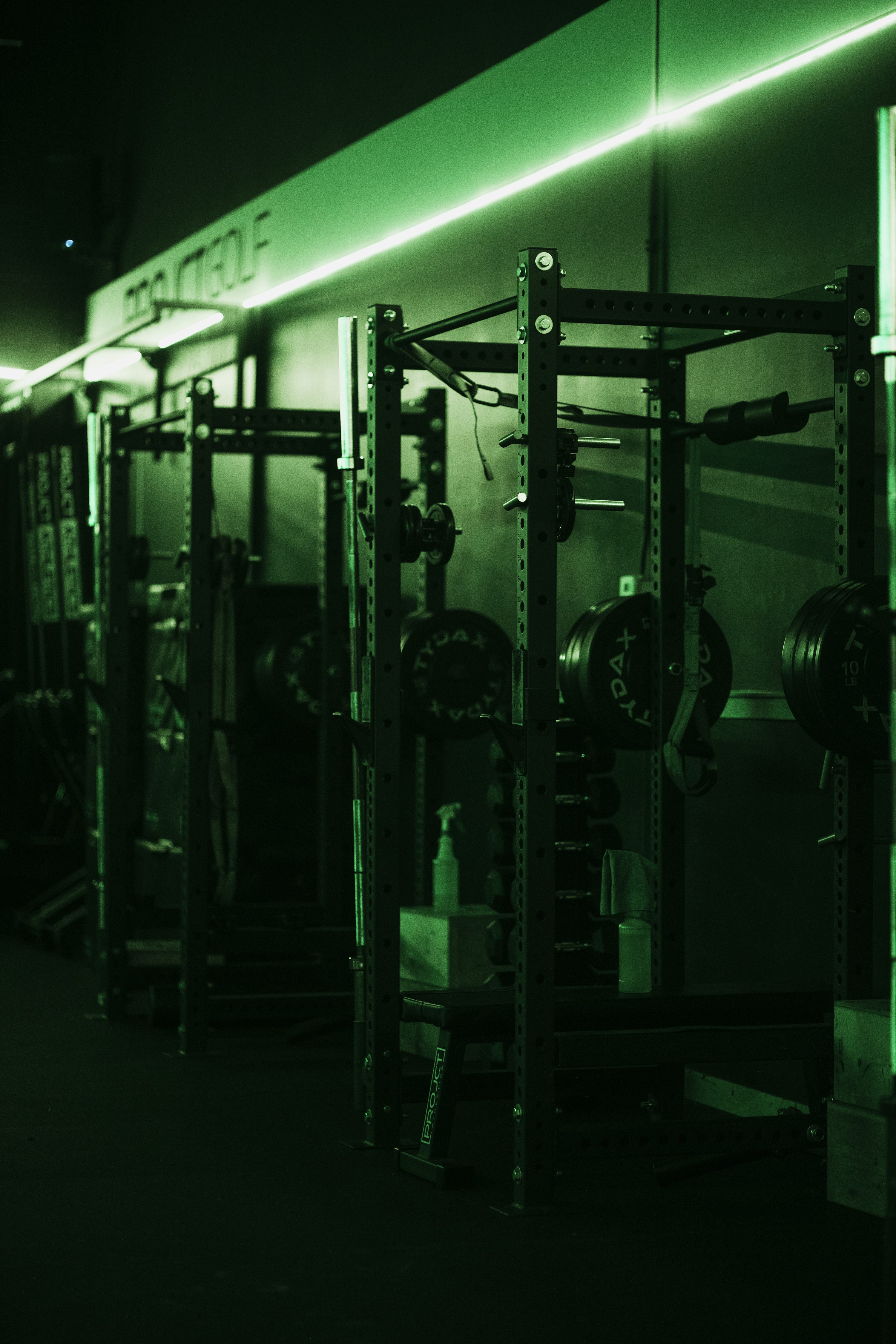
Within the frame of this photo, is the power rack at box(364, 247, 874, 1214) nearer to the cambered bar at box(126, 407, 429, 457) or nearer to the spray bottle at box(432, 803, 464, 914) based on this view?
the spray bottle at box(432, 803, 464, 914)

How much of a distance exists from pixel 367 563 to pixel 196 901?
5.94 feet

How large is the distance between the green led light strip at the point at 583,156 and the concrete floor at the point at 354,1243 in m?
3.01

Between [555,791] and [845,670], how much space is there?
2.67 ft

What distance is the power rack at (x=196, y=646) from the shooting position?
19.4 feet

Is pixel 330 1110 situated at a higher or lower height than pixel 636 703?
lower

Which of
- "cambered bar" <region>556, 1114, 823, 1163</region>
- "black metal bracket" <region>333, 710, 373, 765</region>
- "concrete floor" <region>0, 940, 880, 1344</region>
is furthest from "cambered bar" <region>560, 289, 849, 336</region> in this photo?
"concrete floor" <region>0, 940, 880, 1344</region>

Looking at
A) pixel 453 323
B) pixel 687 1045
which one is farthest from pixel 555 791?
pixel 453 323

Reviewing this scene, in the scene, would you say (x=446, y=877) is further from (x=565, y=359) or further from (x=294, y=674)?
(x=565, y=359)

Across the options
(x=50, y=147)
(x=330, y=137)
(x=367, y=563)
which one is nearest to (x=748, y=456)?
(x=367, y=563)

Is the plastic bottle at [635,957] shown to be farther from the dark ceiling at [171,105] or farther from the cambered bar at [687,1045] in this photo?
the dark ceiling at [171,105]

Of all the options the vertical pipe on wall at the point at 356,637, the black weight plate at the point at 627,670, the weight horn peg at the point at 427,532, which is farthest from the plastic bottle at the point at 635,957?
the weight horn peg at the point at 427,532

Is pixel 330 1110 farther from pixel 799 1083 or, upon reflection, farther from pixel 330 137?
pixel 330 137

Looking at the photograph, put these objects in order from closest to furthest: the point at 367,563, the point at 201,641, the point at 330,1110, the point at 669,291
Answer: the point at 367,563 → the point at 330,1110 → the point at 669,291 → the point at 201,641

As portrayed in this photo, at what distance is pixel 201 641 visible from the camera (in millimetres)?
5918
